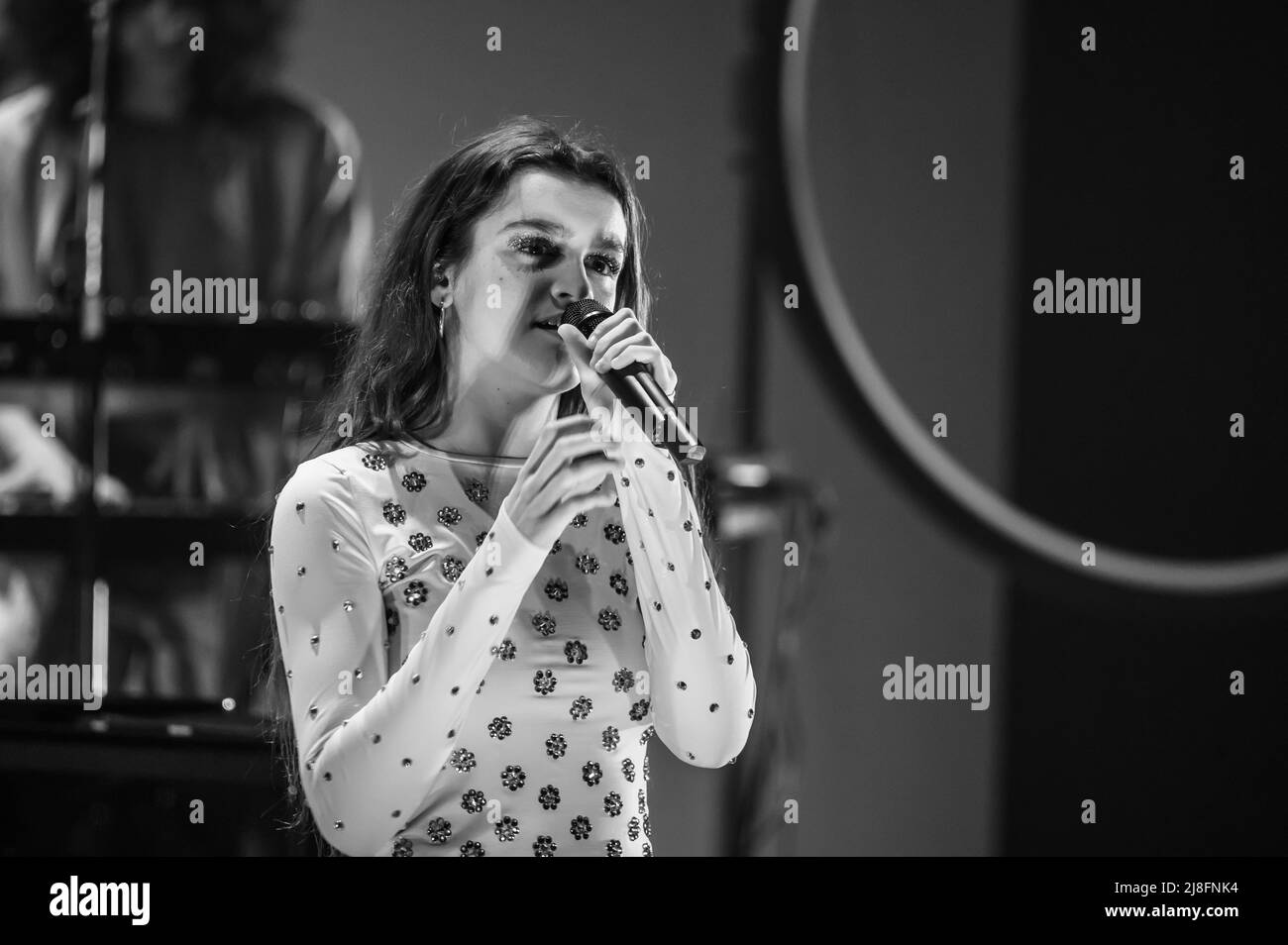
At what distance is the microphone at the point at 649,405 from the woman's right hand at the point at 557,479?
0.05 m

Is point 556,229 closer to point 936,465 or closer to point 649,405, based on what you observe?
point 649,405

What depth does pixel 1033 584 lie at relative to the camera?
2346mm

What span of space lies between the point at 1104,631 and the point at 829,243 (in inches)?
33.6

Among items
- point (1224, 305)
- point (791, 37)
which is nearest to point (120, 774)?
point (791, 37)

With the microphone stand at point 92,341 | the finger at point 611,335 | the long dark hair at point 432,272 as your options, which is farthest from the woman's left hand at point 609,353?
the microphone stand at point 92,341

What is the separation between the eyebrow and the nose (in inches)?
1.4

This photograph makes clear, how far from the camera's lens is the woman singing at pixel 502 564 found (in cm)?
130
